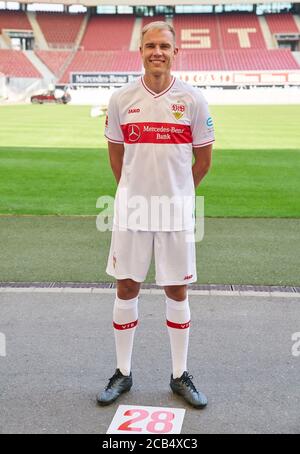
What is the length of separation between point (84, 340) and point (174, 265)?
1.26 meters

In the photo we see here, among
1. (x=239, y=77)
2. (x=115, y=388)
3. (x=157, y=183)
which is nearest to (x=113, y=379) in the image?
(x=115, y=388)

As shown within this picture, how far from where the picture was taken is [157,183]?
3.51m

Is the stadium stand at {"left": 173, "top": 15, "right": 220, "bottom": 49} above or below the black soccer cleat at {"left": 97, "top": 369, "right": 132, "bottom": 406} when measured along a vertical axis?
above

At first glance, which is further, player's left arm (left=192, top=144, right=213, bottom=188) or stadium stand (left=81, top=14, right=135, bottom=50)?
stadium stand (left=81, top=14, right=135, bottom=50)

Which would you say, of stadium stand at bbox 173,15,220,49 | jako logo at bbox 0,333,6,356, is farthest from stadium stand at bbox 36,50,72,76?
jako logo at bbox 0,333,6,356

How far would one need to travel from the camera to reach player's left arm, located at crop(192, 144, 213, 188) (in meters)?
3.63

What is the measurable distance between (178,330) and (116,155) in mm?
1163

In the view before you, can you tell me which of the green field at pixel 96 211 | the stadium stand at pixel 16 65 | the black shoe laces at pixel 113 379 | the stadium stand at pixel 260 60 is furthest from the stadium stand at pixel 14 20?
the black shoe laces at pixel 113 379

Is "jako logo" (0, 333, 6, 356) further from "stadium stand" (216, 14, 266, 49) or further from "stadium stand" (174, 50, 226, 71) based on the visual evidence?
"stadium stand" (216, 14, 266, 49)

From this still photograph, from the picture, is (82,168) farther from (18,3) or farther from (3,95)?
(18,3)

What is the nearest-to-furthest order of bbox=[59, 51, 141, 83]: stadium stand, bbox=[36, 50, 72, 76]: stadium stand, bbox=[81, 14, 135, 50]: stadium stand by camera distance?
bbox=[59, 51, 141, 83]: stadium stand, bbox=[36, 50, 72, 76]: stadium stand, bbox=[81, 14, 135, 50]: stadium stand

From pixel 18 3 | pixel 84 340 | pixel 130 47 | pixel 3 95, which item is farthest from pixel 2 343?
pixel 18 3

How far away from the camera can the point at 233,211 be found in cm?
927

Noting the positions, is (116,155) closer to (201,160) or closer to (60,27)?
(201,160)
